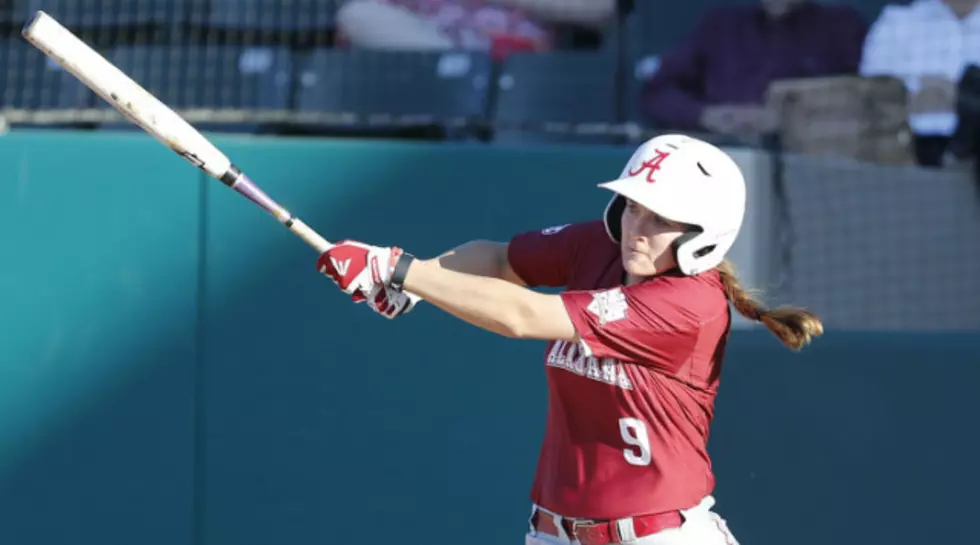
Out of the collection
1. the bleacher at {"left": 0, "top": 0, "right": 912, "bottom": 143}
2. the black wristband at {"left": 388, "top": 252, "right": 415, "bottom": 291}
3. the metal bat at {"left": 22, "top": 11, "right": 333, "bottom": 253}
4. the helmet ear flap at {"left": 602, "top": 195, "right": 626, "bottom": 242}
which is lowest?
the black wristband at {"left": 388, "top": 252, "right": 415, "bottom": 291}

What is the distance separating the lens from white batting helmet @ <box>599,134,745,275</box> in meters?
3.71

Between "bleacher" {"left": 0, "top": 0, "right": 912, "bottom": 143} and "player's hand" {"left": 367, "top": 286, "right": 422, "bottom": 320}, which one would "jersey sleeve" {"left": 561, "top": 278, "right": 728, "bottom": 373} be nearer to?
"player's hand" {"left": 367, "top": 286, "right": 422, "bottom": 320}

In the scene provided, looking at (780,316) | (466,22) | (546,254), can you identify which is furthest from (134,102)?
(466,22)

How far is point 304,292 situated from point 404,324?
0.40 meters

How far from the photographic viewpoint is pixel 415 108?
7.11 meters

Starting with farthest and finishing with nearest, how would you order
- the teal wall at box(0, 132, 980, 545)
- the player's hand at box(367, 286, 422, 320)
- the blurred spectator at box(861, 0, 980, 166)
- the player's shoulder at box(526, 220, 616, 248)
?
the blurred spectator at box(861, 0, 980, 166)
the teal wall at box(0, 132, 980, 545)
the player's shoulder at box(526, 220, 616, 248)
the player's hand at box(367, 286, 422, 320)

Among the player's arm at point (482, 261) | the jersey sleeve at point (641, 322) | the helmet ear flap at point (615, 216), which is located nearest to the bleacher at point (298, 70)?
the player's arm at point (482, 261)

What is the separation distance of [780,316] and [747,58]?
3.52 meters

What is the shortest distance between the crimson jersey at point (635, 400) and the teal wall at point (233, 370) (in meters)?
1.28

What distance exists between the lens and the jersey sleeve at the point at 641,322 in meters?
3.68

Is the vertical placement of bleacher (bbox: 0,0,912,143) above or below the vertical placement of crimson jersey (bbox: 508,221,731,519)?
above

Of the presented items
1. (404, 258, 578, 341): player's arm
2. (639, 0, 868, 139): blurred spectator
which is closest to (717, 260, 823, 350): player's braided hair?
(404, 258, 578, 341): player's arm

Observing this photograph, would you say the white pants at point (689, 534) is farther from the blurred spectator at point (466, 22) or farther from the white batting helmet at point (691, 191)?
the blurred spectator at point (466, 22)

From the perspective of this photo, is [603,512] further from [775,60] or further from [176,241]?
[775,60]
